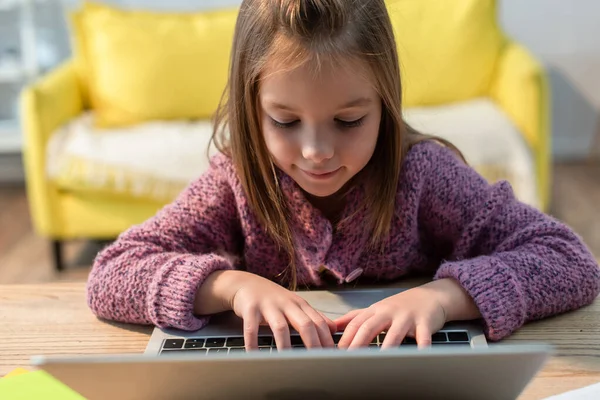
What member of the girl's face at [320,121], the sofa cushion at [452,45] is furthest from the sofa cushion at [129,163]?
the girl's face at [320,121]

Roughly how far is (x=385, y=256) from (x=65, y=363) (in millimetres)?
509

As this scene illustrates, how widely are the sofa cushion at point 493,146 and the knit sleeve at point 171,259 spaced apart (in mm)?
1289

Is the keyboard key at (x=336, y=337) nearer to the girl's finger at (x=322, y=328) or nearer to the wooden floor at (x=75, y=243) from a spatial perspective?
the girl's finger at (x=322, y=328)

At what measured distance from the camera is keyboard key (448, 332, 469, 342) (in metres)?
0.71

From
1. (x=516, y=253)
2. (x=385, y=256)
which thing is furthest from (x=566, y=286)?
(x=385, y=256)

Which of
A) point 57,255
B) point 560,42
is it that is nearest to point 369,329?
point 57,255

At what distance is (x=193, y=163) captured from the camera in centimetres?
222

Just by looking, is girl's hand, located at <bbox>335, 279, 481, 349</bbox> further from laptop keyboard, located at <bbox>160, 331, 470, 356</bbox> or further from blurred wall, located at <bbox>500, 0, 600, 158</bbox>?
blurred wall, located at <bbox>500, 0, 600, 158</bbox>

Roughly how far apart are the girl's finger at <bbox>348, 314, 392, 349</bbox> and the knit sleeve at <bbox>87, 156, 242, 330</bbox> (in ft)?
0.59

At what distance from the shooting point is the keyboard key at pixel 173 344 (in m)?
0.73

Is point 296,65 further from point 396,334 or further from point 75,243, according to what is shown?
point 75,243

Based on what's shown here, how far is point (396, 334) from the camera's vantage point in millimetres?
684

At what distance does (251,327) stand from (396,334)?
143 millimetres

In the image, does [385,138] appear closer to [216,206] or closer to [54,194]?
[216,206]
